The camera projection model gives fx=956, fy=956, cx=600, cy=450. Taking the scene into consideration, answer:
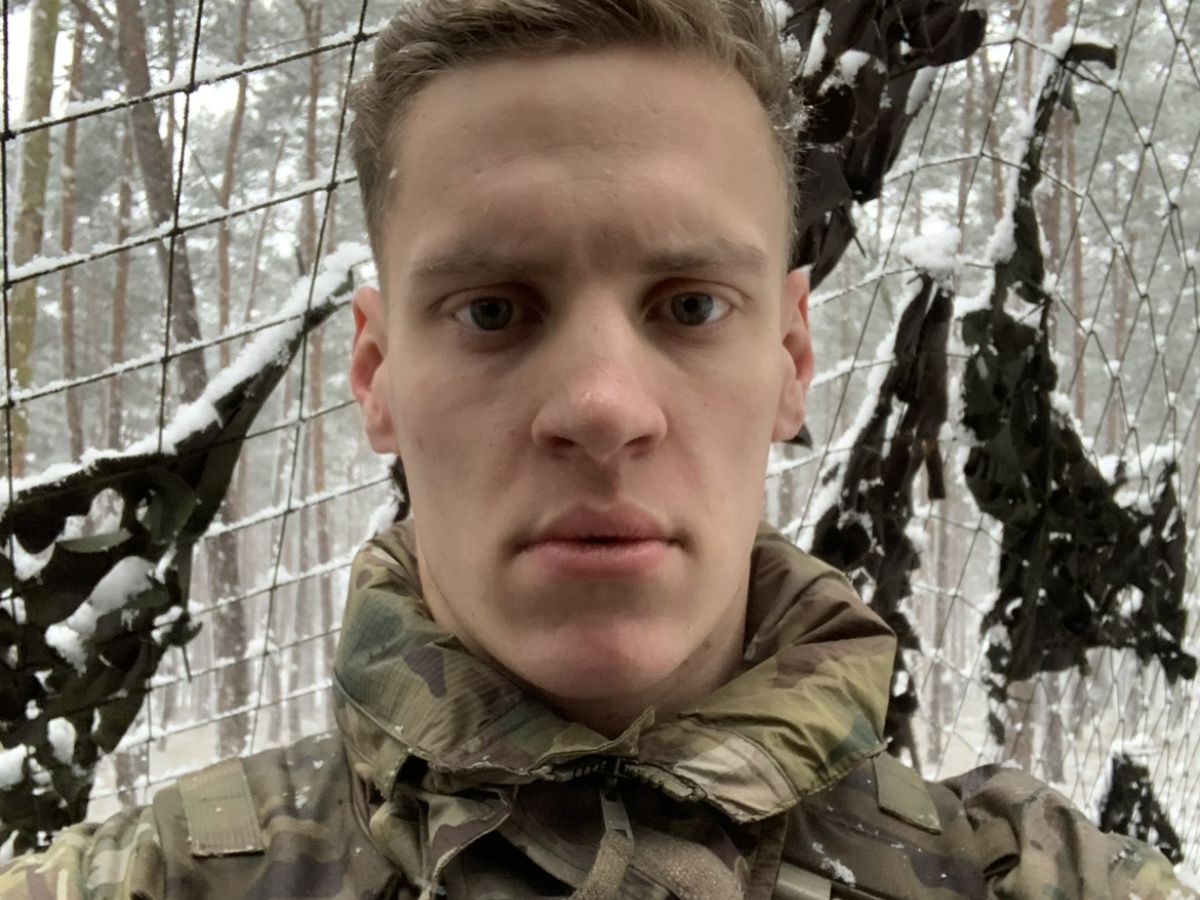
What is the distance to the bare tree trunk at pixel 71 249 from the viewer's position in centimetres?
83

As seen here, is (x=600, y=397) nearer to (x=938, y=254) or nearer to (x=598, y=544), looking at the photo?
(x=598, y=544)

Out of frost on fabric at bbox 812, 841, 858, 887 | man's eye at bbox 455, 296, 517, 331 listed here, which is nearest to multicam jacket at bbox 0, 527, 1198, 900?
frost on fabric at bbox 812, 841, 858, 887

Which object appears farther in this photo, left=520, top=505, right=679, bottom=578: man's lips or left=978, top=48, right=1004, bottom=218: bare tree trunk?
left=978, top=48, right=1004, bottom=218: bare tree trunk

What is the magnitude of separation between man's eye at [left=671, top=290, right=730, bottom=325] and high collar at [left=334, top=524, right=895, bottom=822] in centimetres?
23

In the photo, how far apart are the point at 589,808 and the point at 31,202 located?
760mm

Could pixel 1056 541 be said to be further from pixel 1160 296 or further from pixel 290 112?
pixel 1160 296

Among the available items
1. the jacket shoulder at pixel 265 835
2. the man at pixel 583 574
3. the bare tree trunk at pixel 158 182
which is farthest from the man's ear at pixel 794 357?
the bare tree trunk at pixel 158 182

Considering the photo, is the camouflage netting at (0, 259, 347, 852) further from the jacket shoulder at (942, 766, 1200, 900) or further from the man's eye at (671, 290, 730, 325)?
the jacket shoulder at (942, 766, 1200, 900)

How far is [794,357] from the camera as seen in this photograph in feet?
2.37

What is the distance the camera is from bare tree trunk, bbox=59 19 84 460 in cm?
83

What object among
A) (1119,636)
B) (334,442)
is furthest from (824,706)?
(334,442)

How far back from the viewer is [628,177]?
558mm

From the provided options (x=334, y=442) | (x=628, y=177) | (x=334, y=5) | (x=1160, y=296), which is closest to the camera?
(x=628, y=177)

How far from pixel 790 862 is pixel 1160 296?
1.95 meters
